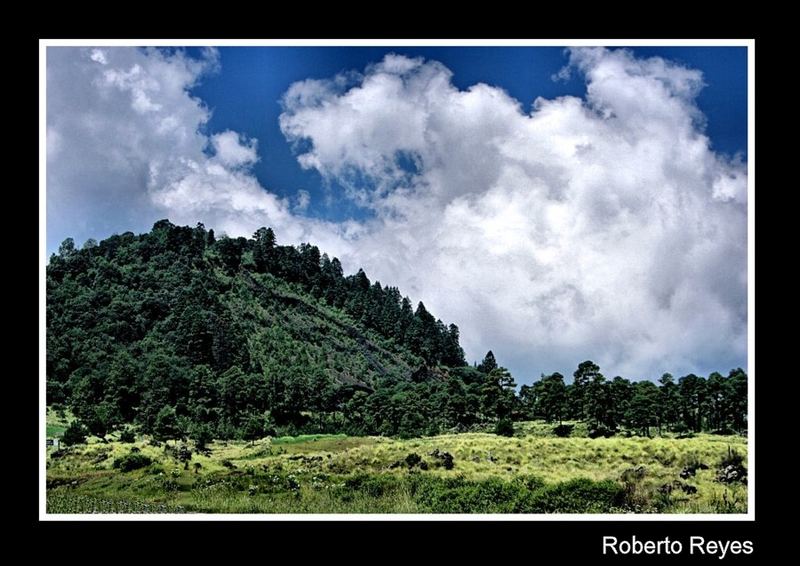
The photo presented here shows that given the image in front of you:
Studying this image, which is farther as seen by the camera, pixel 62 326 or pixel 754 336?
pixel 62 326

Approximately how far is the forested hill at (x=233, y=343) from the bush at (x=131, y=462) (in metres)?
3.44

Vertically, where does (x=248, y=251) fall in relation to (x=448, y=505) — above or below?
above

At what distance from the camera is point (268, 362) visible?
3481 cm

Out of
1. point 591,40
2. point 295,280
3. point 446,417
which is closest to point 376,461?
point 446,417

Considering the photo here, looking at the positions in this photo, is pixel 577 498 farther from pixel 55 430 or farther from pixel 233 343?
pixel 233 343

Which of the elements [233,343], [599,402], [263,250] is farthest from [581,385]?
[263,250]

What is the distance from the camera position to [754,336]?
38.4 feet

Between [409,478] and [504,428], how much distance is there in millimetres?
7871

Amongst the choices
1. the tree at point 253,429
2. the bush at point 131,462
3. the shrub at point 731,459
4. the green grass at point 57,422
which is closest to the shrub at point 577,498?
the shrub at point 731,459

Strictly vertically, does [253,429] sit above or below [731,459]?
below

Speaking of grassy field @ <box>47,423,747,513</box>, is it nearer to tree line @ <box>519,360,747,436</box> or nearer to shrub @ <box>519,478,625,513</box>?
shrub @ <box>519,478,625,513</box>
